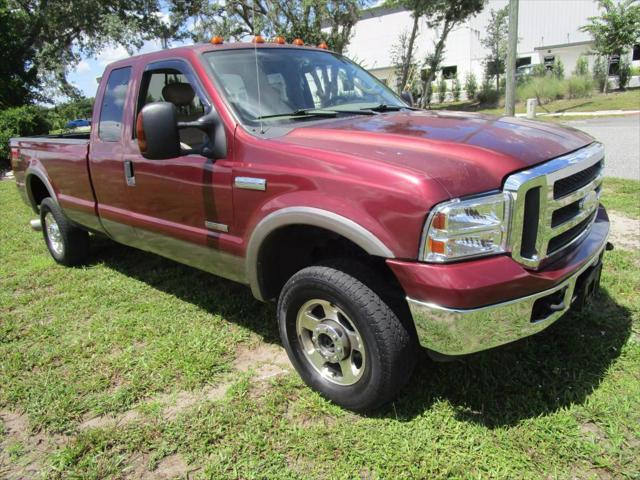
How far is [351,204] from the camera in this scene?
7.47 feet

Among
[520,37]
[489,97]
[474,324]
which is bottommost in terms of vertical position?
[474,324]

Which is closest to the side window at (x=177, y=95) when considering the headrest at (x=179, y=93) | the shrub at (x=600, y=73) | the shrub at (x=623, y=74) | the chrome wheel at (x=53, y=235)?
the headrest at (x=179, y=93)

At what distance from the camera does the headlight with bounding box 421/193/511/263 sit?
2051 millimetres

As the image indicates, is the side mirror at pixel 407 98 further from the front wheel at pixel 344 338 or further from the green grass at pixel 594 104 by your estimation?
the green grass at pixel 594 104

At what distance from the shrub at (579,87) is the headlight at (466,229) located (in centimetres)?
2704

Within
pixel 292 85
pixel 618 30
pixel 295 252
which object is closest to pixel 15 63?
pixel 292 85

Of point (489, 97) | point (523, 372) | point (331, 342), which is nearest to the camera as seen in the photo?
point (331, 342)

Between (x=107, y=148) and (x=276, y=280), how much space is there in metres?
1.95

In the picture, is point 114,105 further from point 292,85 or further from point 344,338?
point 344,338

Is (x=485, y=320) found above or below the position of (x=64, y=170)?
below

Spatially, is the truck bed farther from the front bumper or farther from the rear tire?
the front bumper

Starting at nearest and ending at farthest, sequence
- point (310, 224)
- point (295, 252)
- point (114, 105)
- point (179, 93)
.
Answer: point (310, 224), point (295, 252), point (179, 93), point (114, 105)

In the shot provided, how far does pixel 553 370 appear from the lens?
2.81 meters

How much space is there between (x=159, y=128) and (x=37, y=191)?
11.7 feet
